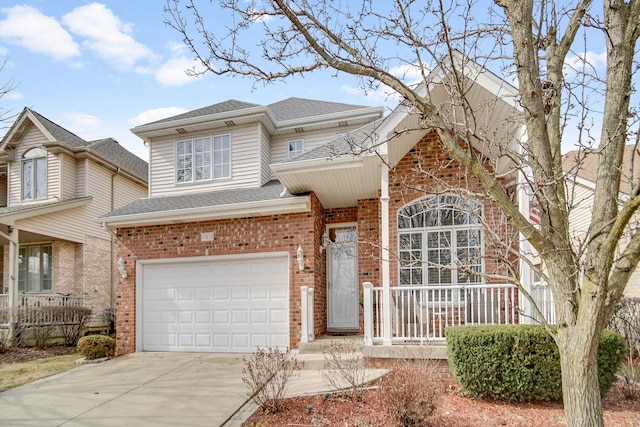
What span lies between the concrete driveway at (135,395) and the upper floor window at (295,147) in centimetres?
561

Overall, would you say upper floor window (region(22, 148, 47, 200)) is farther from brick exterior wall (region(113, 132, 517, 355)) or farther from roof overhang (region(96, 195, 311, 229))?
brick exterior wall (region(113, 132, 517, 355))

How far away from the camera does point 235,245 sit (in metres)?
9.97

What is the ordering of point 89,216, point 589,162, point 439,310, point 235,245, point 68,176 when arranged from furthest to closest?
point 89,216 < point 68,176 < point 589,162 < point 235,245 < point 439,310

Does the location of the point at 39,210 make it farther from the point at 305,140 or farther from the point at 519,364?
the point at 519,364

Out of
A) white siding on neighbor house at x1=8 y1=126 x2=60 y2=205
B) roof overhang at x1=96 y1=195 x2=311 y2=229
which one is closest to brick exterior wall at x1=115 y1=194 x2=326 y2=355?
roof overhang at x1=96 y1=195 x2=311 y2=229

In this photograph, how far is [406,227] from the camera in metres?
9.07

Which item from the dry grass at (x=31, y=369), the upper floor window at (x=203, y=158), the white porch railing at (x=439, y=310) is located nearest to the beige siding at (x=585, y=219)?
the white porch railing at (x=439, y=310)

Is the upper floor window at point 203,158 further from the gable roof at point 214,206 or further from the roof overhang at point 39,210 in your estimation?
the roof overhang at point 39,210

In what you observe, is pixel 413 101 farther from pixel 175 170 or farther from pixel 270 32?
pixel 175 170

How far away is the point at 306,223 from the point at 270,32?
18.2ft

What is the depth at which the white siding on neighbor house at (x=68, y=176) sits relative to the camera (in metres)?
14.4

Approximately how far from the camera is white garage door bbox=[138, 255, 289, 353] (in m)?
9.62

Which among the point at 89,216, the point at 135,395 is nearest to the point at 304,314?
the point at 135,395

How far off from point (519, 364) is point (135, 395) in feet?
18.2
